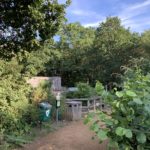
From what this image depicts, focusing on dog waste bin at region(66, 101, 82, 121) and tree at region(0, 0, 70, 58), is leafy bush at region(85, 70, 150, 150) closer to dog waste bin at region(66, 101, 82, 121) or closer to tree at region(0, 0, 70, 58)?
tree at region(0, 0, 70, 58)

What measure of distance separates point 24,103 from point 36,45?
6.21 feet

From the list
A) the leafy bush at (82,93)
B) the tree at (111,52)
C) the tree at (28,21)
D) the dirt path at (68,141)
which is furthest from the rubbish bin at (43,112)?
the tree at (111,52)

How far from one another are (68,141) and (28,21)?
3373 millimetres

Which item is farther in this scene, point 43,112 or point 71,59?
point 71,59

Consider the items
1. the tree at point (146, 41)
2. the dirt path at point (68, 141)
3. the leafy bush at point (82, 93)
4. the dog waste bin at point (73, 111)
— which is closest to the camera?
the dirt path at point (68, 141)

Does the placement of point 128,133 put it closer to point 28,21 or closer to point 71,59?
point 28,21

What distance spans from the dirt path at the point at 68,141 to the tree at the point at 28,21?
262 centimetres

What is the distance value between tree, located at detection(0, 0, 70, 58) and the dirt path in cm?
262

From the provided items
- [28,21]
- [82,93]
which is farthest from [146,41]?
[28,21]

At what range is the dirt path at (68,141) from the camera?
21.8 feet

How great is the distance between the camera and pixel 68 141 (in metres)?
7.25

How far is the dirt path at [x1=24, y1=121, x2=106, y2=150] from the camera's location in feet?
21.8

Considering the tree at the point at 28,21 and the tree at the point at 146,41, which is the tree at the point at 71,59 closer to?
the tree at the point at 146,41

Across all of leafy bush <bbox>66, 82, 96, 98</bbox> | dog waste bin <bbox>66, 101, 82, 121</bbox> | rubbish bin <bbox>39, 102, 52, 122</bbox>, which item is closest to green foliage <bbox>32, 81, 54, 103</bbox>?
rubbish bin <bbox>39, 102, 52, 122</bbox>
